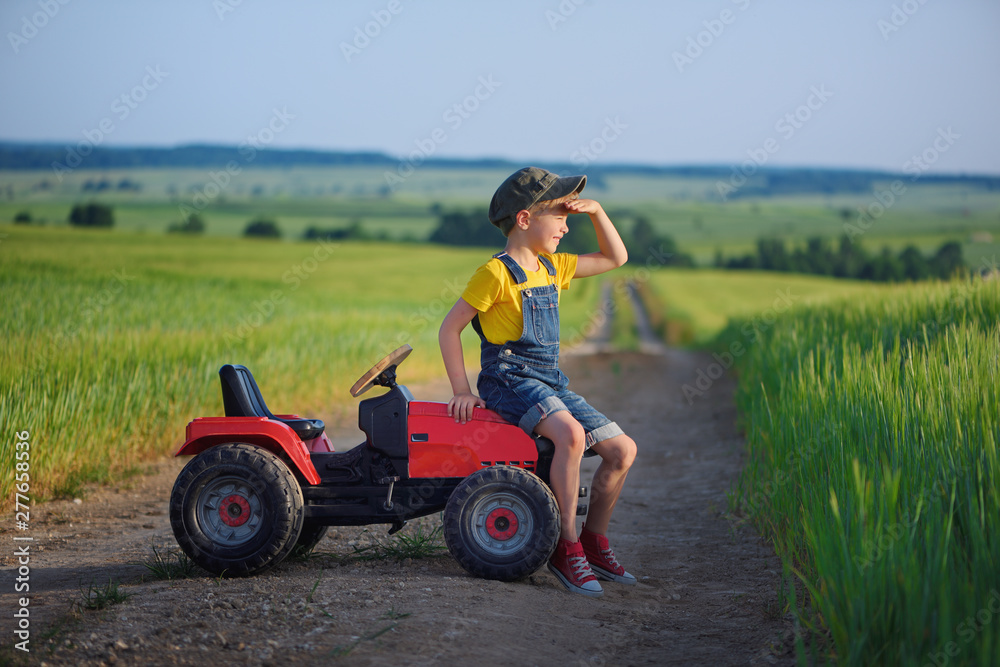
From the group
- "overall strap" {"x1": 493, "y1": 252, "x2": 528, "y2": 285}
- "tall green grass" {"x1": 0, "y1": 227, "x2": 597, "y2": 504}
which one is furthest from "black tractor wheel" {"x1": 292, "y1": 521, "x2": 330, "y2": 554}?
"tall green grass" {"x1": 0, "y1": 227, "x2": 597, "y2": 504}

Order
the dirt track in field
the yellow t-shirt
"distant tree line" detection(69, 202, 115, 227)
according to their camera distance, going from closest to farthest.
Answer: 1. the dirt track in field
2. the yellow t-shirt
3. "distant tree line" detection(69, 202, 115, 227)

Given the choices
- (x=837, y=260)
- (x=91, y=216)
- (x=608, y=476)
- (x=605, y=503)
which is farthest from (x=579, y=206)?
(x=837, y=260)

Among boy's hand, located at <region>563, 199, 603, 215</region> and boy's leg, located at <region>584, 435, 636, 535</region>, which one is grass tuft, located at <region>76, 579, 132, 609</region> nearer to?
boy's leg, located at <region>584, 435, 636, 535</region>

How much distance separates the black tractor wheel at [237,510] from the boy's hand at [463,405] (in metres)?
0.85

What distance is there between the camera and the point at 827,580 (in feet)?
8.13

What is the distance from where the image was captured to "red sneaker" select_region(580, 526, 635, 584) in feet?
12.6

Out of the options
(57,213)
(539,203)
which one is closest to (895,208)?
(57,213)

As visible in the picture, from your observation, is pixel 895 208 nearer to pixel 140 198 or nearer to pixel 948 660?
pixel 140 198

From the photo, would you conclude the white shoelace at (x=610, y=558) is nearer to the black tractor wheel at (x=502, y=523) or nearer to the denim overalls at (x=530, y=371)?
the black tractor wheel at (x=502, y=523)

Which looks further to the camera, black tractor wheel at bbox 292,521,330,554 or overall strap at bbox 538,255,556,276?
black tractor wheel at bbox 292,521,330,554

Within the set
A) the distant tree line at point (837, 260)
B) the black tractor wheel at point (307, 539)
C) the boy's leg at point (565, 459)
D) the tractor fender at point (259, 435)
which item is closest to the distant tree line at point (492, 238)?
the distant tree line at point (837, 260)

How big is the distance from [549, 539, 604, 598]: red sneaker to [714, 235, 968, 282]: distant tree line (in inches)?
1267

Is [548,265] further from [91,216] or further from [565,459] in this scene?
[91,216]

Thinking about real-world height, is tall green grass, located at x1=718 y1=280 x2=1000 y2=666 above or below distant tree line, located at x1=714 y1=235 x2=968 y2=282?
below
